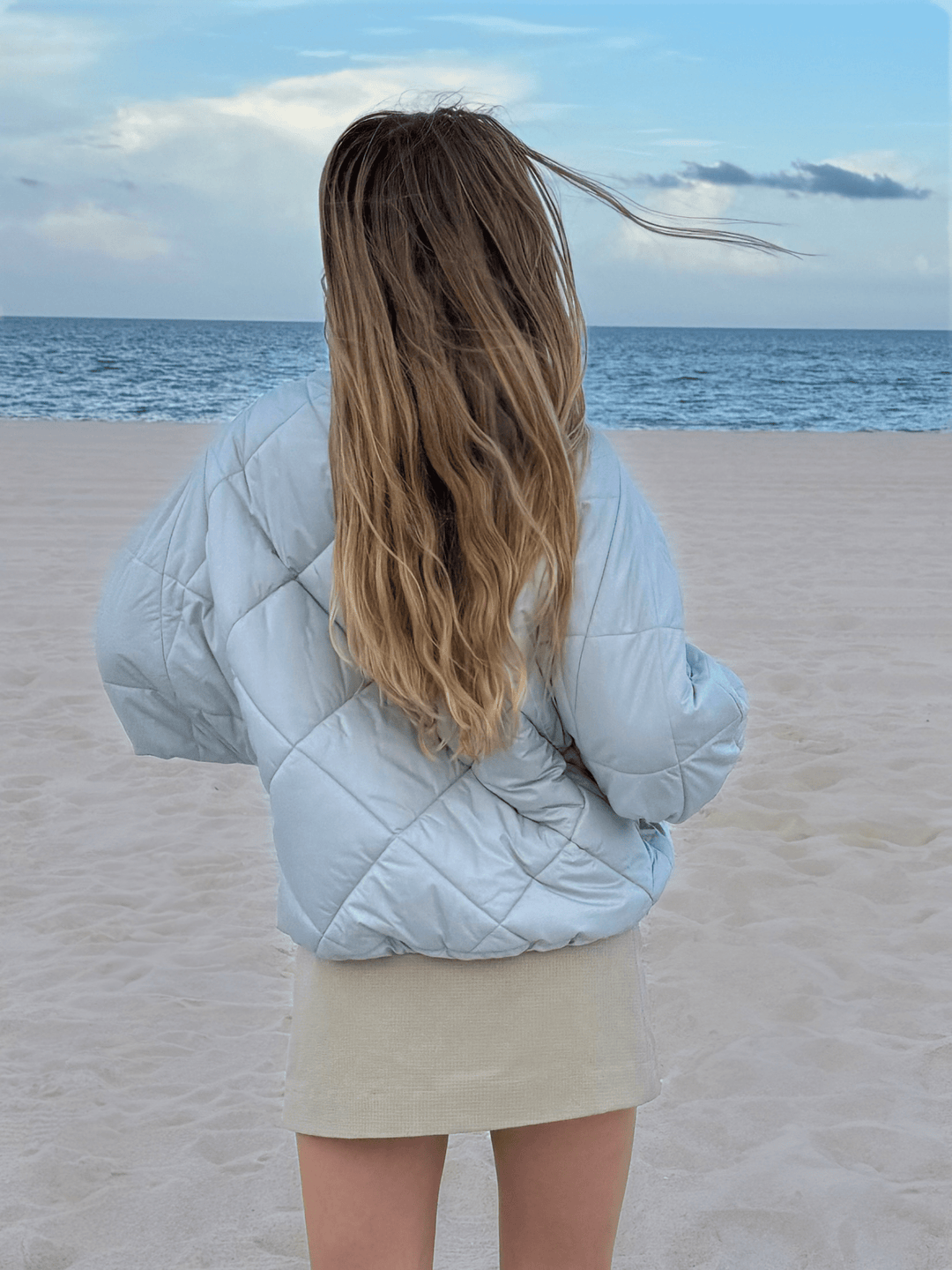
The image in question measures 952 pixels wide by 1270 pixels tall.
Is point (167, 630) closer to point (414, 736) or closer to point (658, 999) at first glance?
point (414, 736)

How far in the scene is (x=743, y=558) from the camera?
8766 mm

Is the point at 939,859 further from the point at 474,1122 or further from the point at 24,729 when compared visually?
the point at 24,729

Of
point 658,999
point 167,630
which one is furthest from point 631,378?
point 167,630

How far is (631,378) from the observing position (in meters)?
39.5

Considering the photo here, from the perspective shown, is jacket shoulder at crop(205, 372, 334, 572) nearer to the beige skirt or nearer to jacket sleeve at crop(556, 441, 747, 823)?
jacket sleeve at crop(556, 441, 747, 823)

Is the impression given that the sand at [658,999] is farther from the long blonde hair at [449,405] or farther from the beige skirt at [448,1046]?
the long blonde hair at [449,405]

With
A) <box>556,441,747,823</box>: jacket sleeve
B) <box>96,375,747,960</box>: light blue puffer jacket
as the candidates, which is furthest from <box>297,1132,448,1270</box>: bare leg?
<box>556,441,747,823</box>: jacket sleeve

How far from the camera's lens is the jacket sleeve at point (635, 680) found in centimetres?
116

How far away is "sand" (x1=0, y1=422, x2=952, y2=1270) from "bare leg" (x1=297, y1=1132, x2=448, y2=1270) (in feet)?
3.96

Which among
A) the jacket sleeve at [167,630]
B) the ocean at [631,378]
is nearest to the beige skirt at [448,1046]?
the jacket sleeve at [167,630]

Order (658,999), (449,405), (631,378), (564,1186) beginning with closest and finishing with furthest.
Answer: (449,405)
(564,1186)
(658,999)
(631,378)

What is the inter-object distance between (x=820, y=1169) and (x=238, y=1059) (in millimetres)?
1419

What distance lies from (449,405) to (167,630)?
16.8 inches

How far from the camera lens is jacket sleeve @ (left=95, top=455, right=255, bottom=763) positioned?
127cm
